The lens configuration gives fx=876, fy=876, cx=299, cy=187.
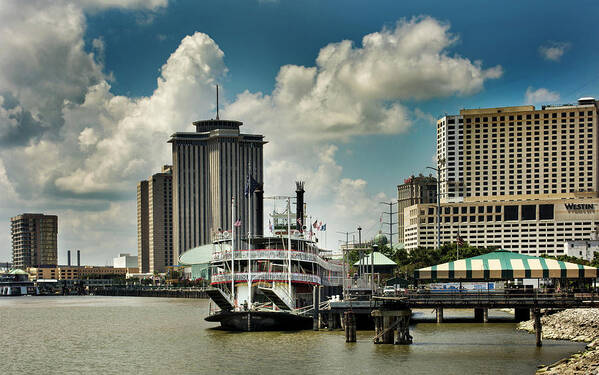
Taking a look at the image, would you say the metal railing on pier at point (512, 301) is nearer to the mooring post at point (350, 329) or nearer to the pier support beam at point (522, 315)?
the mooring post at point (350, 329)

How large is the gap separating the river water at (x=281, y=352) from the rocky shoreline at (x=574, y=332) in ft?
6.34

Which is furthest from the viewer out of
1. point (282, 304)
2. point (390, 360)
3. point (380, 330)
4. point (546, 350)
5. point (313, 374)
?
point (282, 304)

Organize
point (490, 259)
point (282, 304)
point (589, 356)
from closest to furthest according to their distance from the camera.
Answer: point (589, 356)
point (490, 259)
point (282, 304)

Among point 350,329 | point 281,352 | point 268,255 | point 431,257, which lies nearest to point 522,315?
point 268,255


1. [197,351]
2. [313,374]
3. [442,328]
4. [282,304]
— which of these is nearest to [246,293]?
[282,304]

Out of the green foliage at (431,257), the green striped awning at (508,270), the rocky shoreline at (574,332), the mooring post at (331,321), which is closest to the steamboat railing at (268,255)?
the mooring post at (331,321)

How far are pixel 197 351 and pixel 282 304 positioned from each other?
14.5m

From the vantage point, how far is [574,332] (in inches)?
2958

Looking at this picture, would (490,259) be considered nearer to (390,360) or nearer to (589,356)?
(390,360)

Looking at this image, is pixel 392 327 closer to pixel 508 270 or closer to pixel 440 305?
pixel 440 305

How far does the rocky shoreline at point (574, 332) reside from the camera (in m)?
51.9

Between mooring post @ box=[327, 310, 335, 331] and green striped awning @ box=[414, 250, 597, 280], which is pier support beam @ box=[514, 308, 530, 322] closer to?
green striped awning @ box=[414, 250, 597, 280]

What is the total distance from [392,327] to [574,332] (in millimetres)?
17468

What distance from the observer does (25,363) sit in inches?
2645
